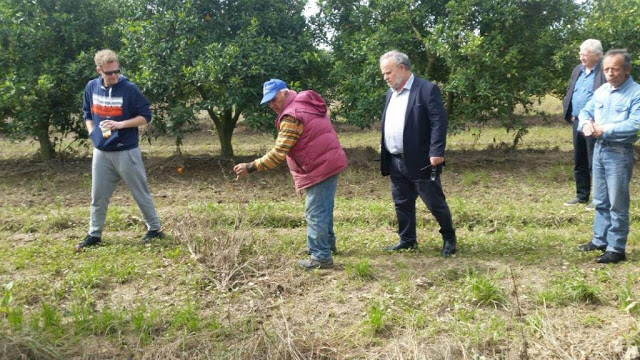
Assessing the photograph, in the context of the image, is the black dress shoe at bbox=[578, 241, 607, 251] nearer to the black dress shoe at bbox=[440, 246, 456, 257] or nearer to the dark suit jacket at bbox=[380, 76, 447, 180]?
the black dress shoe at bbox=[440, 246, 456, 257]

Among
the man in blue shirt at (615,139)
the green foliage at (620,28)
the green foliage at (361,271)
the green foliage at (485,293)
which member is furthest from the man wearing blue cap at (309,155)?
the green foliage at (620,28)

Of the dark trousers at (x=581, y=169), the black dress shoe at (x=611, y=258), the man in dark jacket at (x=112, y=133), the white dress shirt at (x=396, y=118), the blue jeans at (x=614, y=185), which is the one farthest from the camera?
the dark trousers at (x=581, y=169)

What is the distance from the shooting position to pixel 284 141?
194 inches

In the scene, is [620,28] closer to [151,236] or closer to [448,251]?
[448,251]

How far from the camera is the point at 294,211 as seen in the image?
7.22 m

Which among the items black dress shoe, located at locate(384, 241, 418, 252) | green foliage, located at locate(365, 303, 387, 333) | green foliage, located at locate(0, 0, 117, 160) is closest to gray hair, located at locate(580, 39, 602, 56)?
black dress shoe, located at locate(384, 241, 418, 252)

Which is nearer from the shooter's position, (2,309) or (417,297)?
(2,309)

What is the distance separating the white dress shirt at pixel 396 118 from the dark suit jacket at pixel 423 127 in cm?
5

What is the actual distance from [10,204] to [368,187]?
16.0 ft

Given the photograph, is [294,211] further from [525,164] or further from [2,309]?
[525,164]

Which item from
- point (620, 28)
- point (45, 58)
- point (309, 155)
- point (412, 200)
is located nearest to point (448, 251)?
point (412, 200)

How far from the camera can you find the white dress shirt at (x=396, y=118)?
5.35 m

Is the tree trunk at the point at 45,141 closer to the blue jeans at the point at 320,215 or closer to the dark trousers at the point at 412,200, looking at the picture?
the blue jeans at the point at 320,215

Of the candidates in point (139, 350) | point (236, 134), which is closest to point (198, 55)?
point (139, 350)
